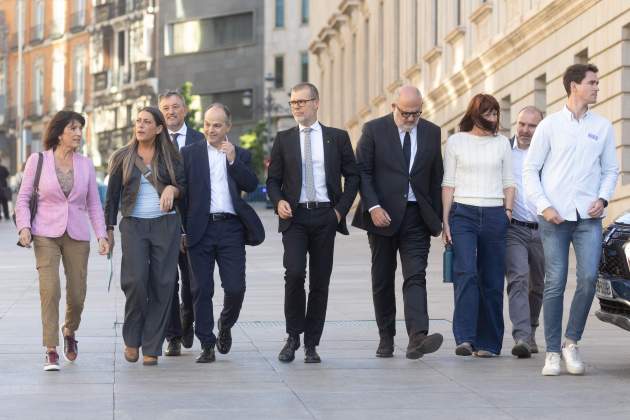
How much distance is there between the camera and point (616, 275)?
10.9m

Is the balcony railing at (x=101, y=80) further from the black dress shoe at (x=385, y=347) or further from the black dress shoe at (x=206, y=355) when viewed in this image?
the black dress shoe at (x=206, y=355)

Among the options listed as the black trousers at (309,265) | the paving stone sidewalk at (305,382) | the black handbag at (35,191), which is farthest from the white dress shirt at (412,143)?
the black handbag at (35,191)

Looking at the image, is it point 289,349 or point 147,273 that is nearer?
point 147,273

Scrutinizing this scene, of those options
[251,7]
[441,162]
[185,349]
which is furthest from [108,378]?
[251,7]

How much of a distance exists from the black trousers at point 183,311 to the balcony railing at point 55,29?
273 ft

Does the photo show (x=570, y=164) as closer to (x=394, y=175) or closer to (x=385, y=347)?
(x=394, y=175)

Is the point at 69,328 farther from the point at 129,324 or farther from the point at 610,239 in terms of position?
the point at 610,239

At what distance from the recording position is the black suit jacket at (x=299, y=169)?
11.8m

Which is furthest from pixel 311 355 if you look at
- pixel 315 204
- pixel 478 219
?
pixel 478 219

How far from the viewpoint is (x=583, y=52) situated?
26703mm

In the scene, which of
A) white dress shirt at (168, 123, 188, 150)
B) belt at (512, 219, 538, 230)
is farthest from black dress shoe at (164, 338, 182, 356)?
belt at (512, 219, 538, 230)

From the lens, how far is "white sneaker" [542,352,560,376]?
10828 mm

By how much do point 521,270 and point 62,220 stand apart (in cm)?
316

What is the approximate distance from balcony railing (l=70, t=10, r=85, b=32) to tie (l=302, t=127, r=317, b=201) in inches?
3201
